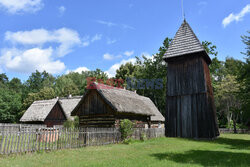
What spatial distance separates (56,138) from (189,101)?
44.1ft

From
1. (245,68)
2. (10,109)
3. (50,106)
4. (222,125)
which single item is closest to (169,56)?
(245,68)

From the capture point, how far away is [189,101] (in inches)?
821

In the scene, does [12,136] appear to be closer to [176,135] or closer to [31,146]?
[31,146]

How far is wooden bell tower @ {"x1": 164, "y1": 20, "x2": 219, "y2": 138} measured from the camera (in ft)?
65.1

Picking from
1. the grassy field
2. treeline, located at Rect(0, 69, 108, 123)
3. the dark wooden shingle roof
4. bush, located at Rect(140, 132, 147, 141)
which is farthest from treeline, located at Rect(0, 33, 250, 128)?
the grassy field

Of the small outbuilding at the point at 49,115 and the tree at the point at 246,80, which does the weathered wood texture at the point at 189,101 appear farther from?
the small outbuilding at the point at 49,115

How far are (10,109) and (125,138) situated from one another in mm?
44938

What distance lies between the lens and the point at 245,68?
54.1ft

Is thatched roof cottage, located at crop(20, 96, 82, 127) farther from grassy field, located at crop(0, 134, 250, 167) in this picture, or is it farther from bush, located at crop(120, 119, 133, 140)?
grassy field, located at crop(0, 134, 250, 167)

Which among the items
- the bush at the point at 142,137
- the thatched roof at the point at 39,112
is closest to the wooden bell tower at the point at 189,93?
the bush at the point at 142,137

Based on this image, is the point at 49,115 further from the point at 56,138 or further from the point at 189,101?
the point at 189,101

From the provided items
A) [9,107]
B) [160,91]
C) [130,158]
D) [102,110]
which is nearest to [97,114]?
[102,110]

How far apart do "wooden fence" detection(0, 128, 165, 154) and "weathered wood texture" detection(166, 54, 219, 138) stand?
12.7 ft

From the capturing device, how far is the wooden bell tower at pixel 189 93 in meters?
19.8
